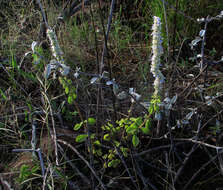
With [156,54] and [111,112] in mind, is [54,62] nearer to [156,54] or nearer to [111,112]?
[156,54]

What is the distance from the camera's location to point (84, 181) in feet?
3.94

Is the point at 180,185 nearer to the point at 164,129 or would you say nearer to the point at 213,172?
the point at 213,172

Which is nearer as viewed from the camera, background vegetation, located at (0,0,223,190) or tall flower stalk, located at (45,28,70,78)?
tall flower stalk, located at (45,28,70,78)

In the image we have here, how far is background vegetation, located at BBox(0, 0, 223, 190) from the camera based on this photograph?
1111 millimetres

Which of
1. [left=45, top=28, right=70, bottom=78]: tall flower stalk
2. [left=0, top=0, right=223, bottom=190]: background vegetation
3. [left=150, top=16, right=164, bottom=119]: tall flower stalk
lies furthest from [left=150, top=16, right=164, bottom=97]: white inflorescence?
[left=45, top=28, right=70, bottom=78]: tall flower stalk

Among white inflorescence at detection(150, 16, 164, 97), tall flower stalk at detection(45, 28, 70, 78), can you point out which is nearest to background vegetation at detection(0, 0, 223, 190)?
tall flower stalk at detection(45, 28, 70, 78)

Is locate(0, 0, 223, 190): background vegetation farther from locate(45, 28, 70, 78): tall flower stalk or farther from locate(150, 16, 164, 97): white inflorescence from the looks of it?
locate(150, 16, 164, 97): white inflorescence

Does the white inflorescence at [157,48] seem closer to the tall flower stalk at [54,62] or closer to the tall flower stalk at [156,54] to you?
the tall flower stalk at [156,54]

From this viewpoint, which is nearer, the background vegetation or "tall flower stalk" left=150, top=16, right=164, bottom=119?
"tall flower stalk" left=150, top=16, right=164, bottom=119

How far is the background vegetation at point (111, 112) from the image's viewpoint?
1.11 meters

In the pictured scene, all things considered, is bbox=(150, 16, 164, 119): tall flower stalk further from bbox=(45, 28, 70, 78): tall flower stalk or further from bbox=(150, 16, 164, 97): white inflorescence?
bbox=(45, 28, 70, 78): tall flower stalk

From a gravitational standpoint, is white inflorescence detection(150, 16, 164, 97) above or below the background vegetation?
above

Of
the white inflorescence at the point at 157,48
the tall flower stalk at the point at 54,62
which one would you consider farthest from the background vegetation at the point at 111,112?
the white inflorescence at the point at 157,48

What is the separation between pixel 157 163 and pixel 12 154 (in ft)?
2.80
